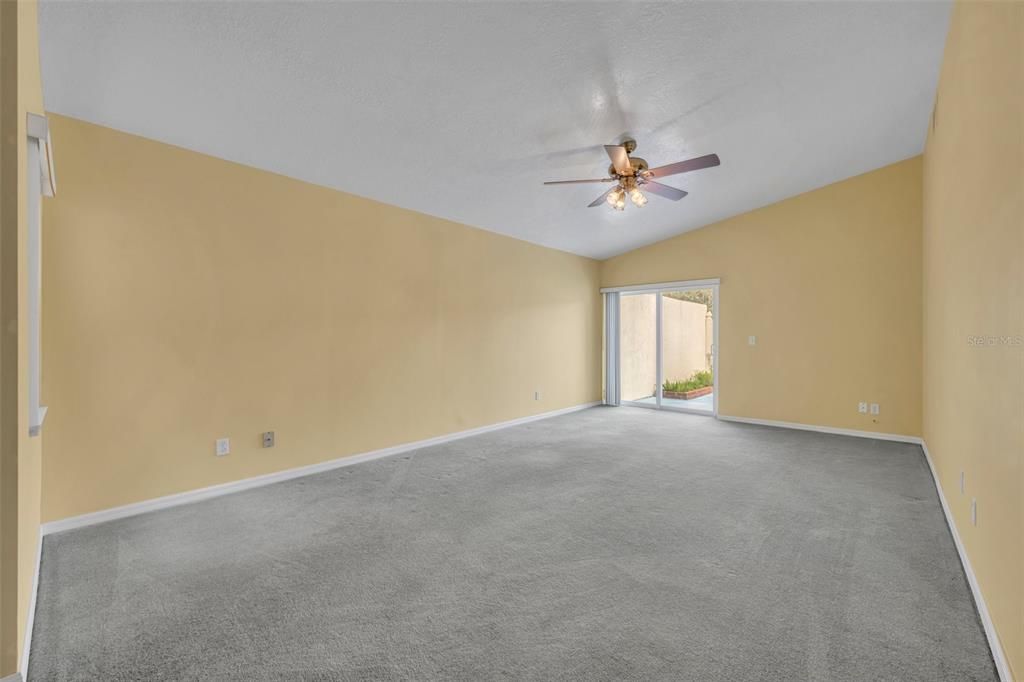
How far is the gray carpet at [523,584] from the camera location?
1.76 meters

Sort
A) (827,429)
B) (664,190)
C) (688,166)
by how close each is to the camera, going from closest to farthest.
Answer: (688,166)
(664,190)
(827,429)

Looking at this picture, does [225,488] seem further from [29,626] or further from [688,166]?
[688,166]

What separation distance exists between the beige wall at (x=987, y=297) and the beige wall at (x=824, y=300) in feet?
7.47

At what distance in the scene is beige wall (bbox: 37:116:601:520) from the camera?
9.87 ft

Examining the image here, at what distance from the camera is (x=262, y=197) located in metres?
3.83

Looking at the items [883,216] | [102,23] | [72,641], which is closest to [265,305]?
[102,23]

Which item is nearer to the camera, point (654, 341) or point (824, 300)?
point (824, 300)

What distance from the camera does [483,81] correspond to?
9.59ft

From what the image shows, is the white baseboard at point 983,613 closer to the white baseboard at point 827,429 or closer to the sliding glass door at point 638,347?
the white baseboard at point 827,429

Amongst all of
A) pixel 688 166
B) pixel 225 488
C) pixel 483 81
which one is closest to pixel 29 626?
pixel 225 488

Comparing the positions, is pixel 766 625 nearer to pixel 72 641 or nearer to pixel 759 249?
pixel 72 641

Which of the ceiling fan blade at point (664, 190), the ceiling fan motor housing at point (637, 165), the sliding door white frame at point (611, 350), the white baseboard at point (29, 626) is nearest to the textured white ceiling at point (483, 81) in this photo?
the ceiling fan motor housing at point (637, 165)

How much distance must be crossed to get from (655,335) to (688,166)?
4.25m

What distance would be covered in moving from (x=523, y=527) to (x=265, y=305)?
272cm
